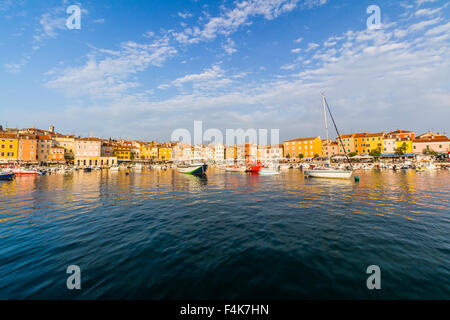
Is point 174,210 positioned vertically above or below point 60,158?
below

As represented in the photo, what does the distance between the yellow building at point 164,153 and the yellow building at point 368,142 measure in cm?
10318

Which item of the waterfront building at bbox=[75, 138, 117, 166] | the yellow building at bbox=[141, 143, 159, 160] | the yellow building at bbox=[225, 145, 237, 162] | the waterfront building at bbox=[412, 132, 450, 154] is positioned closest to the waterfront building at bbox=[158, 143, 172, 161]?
the yellow building at bbox=[141, 143, 159, 160]

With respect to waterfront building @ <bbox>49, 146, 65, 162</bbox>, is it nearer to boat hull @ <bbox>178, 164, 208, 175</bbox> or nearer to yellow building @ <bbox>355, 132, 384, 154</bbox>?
boat hull @ <bbox>178, 164, 208, 175</bbox>

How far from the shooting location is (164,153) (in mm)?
115688

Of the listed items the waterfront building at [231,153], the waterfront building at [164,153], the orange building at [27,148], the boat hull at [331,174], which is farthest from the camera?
the waterfront building at [231,153]

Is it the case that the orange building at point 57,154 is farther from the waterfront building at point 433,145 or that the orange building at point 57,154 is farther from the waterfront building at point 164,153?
the waterfront building at point 433,145

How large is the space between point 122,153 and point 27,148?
37125 millimetres

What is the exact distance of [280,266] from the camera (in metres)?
Answer: 5.61

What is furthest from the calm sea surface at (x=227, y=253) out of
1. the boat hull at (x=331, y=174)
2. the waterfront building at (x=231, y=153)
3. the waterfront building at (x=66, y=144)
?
the waterfront building at (x=231, y=153)

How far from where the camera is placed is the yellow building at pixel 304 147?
9744cm

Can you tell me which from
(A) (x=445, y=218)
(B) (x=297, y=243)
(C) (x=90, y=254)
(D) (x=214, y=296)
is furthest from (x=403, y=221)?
(C) (x=90, y=254)

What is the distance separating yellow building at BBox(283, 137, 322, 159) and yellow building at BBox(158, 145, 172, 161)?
2853 inches
